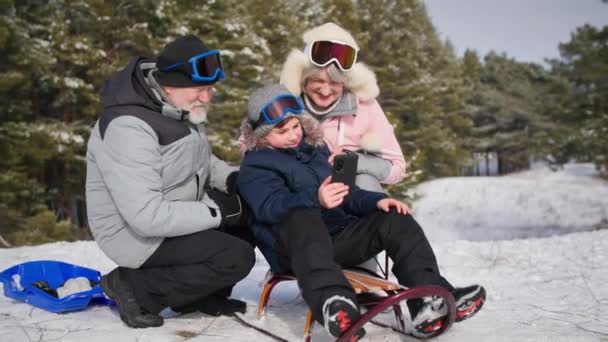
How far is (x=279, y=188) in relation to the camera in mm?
2639

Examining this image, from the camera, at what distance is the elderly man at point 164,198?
2.57 metres

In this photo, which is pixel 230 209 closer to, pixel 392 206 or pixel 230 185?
pixel 230 185

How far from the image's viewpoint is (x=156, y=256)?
8.94 feet

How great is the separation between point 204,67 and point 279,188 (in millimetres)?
750

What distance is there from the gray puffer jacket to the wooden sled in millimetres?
660

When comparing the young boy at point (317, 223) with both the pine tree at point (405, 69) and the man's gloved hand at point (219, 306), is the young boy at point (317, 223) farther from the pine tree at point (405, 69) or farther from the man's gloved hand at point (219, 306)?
the pine tree at point (405, 69)

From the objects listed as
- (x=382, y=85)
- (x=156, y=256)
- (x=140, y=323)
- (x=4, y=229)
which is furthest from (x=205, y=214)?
(x=382, y=85)

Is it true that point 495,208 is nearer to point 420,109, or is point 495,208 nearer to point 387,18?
point 420,109

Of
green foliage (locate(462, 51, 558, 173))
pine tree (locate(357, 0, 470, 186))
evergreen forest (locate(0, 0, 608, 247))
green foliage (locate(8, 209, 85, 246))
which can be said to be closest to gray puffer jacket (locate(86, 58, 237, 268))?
evergreen forest (locate(0, 0, 608, 247))

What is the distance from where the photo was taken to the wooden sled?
2043mm

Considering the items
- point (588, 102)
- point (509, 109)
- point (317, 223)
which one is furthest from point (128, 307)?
point (509, 109)

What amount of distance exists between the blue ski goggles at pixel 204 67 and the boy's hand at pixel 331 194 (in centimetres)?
88

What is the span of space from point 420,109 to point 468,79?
1953 cm

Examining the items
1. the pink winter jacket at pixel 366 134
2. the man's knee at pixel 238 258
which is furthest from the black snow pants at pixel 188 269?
the pink winter jacket at pixel 366 134
